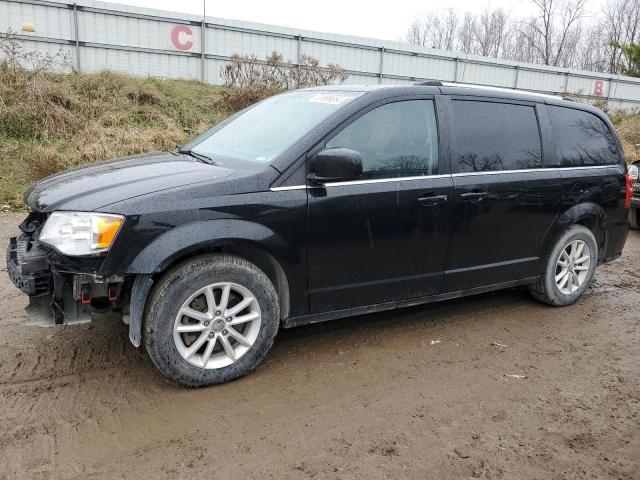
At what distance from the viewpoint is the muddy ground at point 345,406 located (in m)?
2.71

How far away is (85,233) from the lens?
9.88 feet

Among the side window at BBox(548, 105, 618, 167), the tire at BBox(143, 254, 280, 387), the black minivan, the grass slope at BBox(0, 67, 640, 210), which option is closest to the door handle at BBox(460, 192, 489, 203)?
the black minivan

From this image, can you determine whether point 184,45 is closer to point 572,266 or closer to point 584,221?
point 584,221

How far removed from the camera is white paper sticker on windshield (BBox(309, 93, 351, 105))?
12.7 ft

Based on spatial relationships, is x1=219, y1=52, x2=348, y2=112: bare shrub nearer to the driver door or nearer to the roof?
the roof

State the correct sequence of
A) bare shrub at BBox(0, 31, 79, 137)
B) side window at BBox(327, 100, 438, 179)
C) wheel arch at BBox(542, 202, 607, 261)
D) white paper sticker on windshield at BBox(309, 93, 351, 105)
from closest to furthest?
1. side window at BBox(327, 100, 438, 179)
2. white paper sticker on windshield at BBox(309, 93, 351, 105)
3. wheel arch at BBox(542, 202, 607, 261)
4. bare shrub at BBox(0, 31, 79, 137)

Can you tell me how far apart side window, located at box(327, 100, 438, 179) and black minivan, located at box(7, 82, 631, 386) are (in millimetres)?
11

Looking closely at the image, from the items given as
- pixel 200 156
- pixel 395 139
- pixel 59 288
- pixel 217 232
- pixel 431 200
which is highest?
pixel 395 139

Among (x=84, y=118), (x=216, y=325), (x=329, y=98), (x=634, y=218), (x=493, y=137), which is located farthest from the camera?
(x=84, y=118)

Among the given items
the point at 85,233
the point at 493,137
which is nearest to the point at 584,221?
the point at 493,137

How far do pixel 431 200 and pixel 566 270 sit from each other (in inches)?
75.6

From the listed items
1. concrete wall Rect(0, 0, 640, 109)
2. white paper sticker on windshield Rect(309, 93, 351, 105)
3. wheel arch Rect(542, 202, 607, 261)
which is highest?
concrete wall Rect(0, 0, 640, 109)

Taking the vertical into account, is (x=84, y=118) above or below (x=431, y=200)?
above

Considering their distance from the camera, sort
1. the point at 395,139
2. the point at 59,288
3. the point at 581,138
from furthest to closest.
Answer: the point at 581,138 → the point at 395,139 → the point at 59,288
